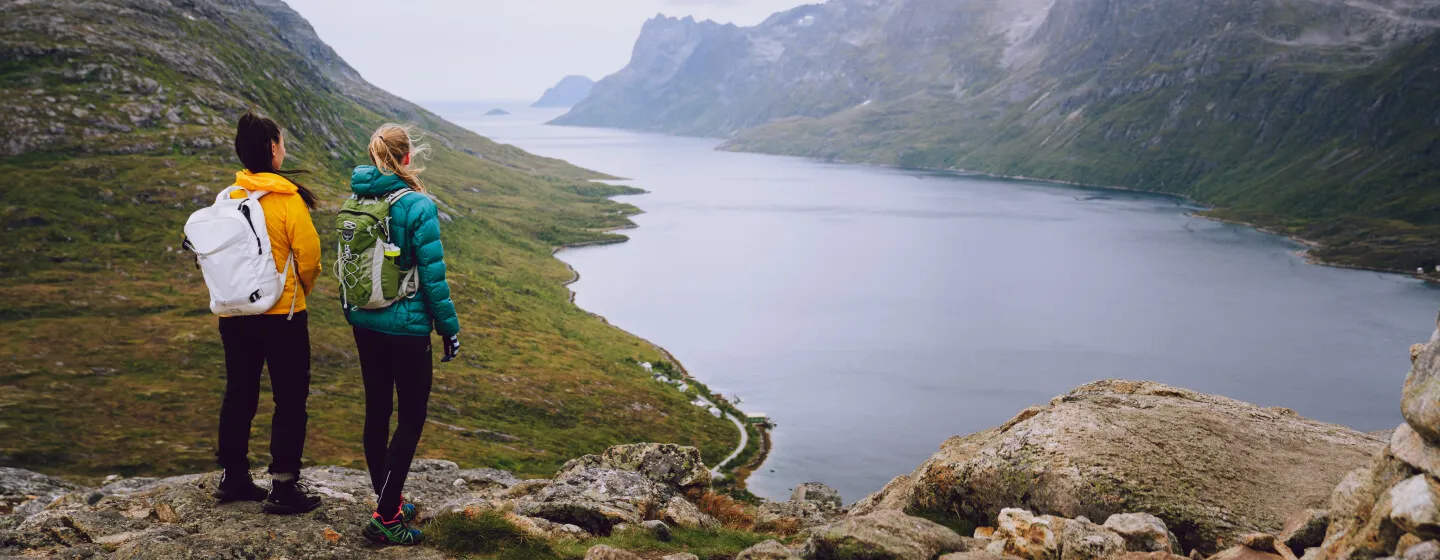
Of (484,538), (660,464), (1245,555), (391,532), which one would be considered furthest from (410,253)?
(660,464)

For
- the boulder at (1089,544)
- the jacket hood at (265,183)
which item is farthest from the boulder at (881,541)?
the jacket hood at (265,183)

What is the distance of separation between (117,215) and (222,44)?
83.4m

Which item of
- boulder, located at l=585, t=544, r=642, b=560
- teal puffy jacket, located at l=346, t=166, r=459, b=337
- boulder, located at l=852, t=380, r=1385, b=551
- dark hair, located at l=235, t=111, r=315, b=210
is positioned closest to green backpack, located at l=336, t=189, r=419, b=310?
teal puffy jacket, located at l=346, t=166, r=459, b=337

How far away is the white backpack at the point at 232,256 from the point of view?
11055 mm

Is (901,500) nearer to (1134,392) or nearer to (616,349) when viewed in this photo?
(1134,392)

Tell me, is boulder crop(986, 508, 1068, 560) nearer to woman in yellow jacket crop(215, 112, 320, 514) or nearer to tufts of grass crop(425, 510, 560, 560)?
tufts of grass crop(425, 510, 560, 560)

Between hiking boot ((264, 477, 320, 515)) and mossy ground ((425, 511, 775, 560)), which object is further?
hiking boot ((264, 477, 320, 515))

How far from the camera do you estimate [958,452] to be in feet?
60.3

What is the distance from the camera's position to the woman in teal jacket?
11.2 meters

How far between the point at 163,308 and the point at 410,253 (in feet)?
284

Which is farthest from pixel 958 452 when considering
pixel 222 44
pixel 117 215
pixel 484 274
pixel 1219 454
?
pixel 222 44

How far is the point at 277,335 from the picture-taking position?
11.7 metres

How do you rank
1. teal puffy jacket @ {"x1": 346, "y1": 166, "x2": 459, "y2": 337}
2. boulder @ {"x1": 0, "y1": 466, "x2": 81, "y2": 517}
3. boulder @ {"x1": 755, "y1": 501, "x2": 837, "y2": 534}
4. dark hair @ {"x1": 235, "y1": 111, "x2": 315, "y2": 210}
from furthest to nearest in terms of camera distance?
boulder @ {"x1": 0, "y1": 466, "x2": 81, "y2": 517} → boulder @ {"x1": 755, "y1": 501, "x2": 837, "y2": 534} → dark hair @ {"x1": 235, "y1": 111, "x2": 315, "y2": 210} → teal puffy jacket @ {"x1": 346, "y1": 166, "x2": 459, "y2": 337}

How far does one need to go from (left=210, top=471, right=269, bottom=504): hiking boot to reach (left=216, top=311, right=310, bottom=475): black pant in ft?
0.70
